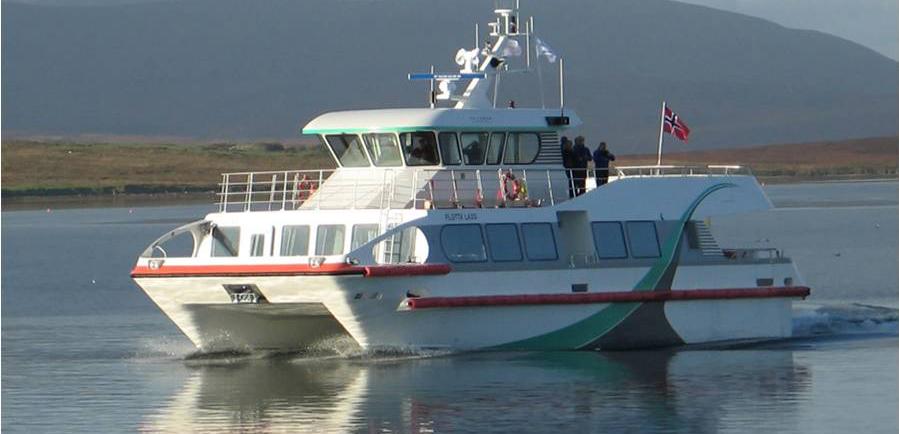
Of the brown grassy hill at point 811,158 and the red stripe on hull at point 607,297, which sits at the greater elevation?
the brown grassy hill at point 811,158

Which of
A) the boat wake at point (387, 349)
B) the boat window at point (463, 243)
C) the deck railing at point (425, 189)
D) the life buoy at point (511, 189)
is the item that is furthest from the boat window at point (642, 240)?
the boat wake at point (387, 349)

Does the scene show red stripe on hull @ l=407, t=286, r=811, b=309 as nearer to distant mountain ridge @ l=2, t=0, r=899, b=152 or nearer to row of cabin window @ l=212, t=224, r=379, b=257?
row of cabin window @ l=212, t=224, r=379, b=257

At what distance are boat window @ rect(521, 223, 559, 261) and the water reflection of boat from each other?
1351mm

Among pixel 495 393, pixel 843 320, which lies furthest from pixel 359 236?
pixel 843 320

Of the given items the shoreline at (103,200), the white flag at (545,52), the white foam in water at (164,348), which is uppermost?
the white flag at (545,52)

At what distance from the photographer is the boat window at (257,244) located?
3253cm

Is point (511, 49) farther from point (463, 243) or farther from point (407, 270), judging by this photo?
point (407, 270)

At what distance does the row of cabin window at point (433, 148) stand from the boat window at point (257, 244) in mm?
1691

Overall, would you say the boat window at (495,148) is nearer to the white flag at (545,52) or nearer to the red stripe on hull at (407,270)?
the white flag at (545,52)

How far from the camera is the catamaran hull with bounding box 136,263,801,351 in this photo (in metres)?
30.6

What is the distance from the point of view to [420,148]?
3253cm

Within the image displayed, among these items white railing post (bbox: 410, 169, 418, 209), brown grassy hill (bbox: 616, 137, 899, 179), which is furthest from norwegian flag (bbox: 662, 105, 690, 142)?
brown grassy hill (bbox: 616, 137, 899, 179)

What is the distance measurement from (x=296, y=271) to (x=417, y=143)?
10.7 feet

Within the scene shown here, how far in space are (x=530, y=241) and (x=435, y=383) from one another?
11.7 feet
